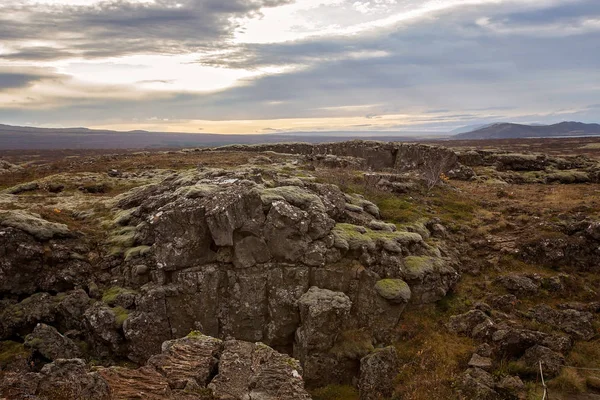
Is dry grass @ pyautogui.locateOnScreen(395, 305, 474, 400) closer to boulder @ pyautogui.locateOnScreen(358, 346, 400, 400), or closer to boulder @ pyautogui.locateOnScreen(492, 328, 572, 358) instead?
boulder @ pyautogui.locateOnScreen(358, 346, 400, 400)

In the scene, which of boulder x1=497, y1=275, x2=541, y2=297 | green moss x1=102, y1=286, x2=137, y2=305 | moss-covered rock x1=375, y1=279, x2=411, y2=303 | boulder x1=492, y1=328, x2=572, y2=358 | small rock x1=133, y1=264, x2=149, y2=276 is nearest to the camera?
boulder x1=492, y1=328, x2=572, y2=358

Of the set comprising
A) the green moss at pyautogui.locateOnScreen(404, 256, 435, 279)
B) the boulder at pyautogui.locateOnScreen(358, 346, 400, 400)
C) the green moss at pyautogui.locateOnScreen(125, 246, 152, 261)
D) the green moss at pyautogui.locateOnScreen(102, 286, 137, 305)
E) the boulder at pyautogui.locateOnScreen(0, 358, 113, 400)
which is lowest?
the boulder at pyautogui.locateOnScreen(358, 346, 400, 400)

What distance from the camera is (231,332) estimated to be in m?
21.2

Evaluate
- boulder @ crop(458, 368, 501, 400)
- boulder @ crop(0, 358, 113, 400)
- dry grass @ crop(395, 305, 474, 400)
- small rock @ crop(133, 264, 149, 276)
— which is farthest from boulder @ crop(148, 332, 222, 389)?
boulder @ crop(458, 368, 501, 400)

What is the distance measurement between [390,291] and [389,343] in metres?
2.78

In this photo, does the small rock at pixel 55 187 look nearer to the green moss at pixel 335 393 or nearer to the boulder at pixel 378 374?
the green moss at pixel 335 393

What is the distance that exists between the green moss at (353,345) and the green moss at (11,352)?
14.6m

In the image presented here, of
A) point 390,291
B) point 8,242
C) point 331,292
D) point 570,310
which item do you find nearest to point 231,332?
point 331,292

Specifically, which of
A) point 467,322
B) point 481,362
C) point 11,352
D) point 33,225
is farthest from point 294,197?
point 11,352

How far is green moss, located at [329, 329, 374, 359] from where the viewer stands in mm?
19703

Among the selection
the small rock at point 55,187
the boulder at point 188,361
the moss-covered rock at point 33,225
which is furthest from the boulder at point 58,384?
the small rock at point 55,187

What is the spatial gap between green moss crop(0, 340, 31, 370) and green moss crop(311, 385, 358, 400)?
1366 centimetres

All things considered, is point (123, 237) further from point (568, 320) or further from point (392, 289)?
point (568, 320)

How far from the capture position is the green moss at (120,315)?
1991 centimetres
